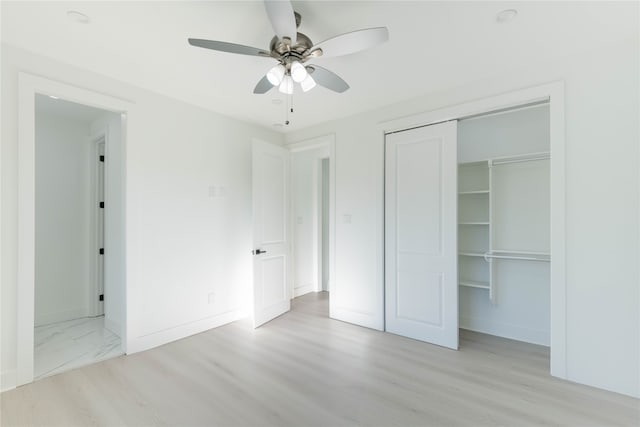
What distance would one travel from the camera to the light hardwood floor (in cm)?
193

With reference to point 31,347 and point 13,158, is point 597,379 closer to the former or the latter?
point 31,347

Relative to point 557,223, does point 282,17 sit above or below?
above

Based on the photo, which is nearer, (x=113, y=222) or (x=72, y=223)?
(x=113, y=222)

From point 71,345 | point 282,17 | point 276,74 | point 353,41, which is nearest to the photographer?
point 282,17

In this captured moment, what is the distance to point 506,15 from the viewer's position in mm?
1868

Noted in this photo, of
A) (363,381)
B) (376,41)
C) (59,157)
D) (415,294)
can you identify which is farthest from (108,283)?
(376,41)

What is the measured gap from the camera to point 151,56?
7.69 ft

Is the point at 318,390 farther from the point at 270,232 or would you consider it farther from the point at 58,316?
the point at 58,316

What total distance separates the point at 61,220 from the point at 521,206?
18.5 ft

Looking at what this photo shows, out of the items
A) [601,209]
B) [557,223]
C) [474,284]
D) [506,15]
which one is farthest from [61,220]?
[601,209]

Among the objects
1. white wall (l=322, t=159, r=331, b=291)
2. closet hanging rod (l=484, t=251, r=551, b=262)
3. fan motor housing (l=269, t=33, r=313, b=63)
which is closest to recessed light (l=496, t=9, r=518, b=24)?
fan motor housing (l=269, t=33, r=313, b=63)

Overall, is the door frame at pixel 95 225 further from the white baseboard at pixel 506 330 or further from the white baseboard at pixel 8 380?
the white baseboard at pixel 506 330

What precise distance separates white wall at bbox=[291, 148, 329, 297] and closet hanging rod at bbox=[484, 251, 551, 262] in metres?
2.80

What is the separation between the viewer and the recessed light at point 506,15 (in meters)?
1.83
